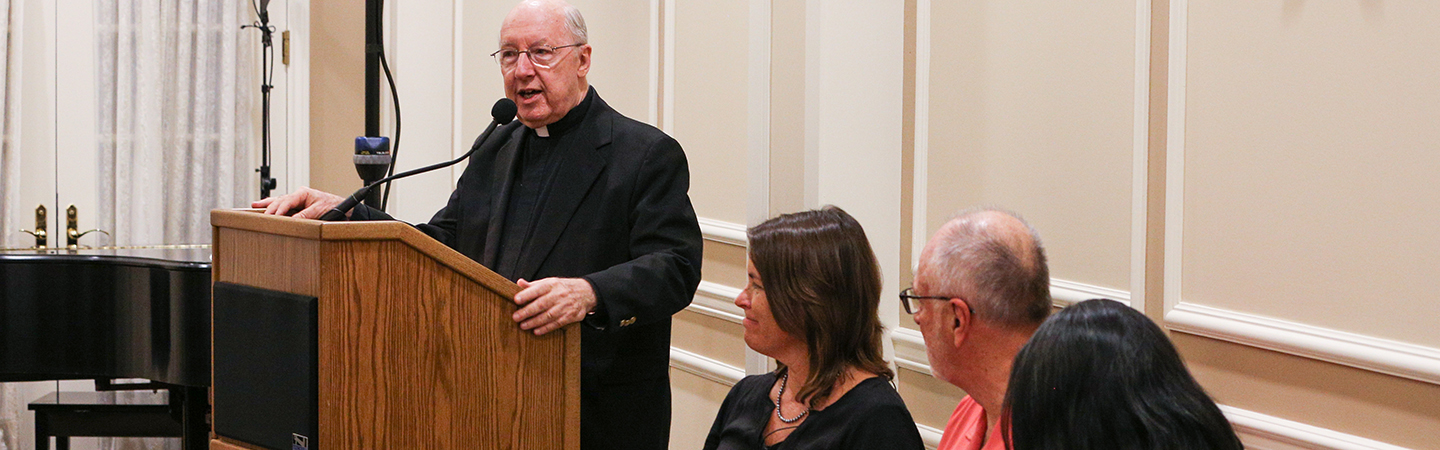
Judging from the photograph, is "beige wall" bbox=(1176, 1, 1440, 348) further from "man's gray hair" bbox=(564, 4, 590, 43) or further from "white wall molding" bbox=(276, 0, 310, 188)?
"white wall molding" bbox=(276, 0, 310, 188)

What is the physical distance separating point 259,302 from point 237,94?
3.47 meters

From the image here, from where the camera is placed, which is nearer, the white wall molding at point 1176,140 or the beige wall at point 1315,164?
the beige wall at point 1315,164

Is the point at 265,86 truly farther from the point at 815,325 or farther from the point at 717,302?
the point at 815,325

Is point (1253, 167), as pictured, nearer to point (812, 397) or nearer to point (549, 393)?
point (812, 397)

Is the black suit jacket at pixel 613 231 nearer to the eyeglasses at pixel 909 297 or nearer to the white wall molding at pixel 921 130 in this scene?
the eyeglasses at pixel 909 297

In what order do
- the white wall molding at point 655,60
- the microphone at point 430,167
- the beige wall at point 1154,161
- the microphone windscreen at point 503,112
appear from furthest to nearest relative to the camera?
the white wall molding at point 655,60
the microphone windscreen at point 503,112
the microphone at point 430,167
the beige wall at point 1154,161

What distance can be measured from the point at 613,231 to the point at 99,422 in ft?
7.77

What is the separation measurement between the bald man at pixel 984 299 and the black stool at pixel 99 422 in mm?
2877

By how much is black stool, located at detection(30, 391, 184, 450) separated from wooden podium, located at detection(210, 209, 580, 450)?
2248 mm

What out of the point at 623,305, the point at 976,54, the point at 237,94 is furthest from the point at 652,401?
the point at 237,94

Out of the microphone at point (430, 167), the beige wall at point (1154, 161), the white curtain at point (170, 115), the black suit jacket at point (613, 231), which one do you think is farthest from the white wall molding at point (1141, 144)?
the white curtain at point (170, 115)

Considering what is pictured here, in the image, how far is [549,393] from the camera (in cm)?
197

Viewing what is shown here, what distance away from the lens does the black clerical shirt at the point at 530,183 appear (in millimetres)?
2428

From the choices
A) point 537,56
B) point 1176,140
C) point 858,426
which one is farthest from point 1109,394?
point 537,56
